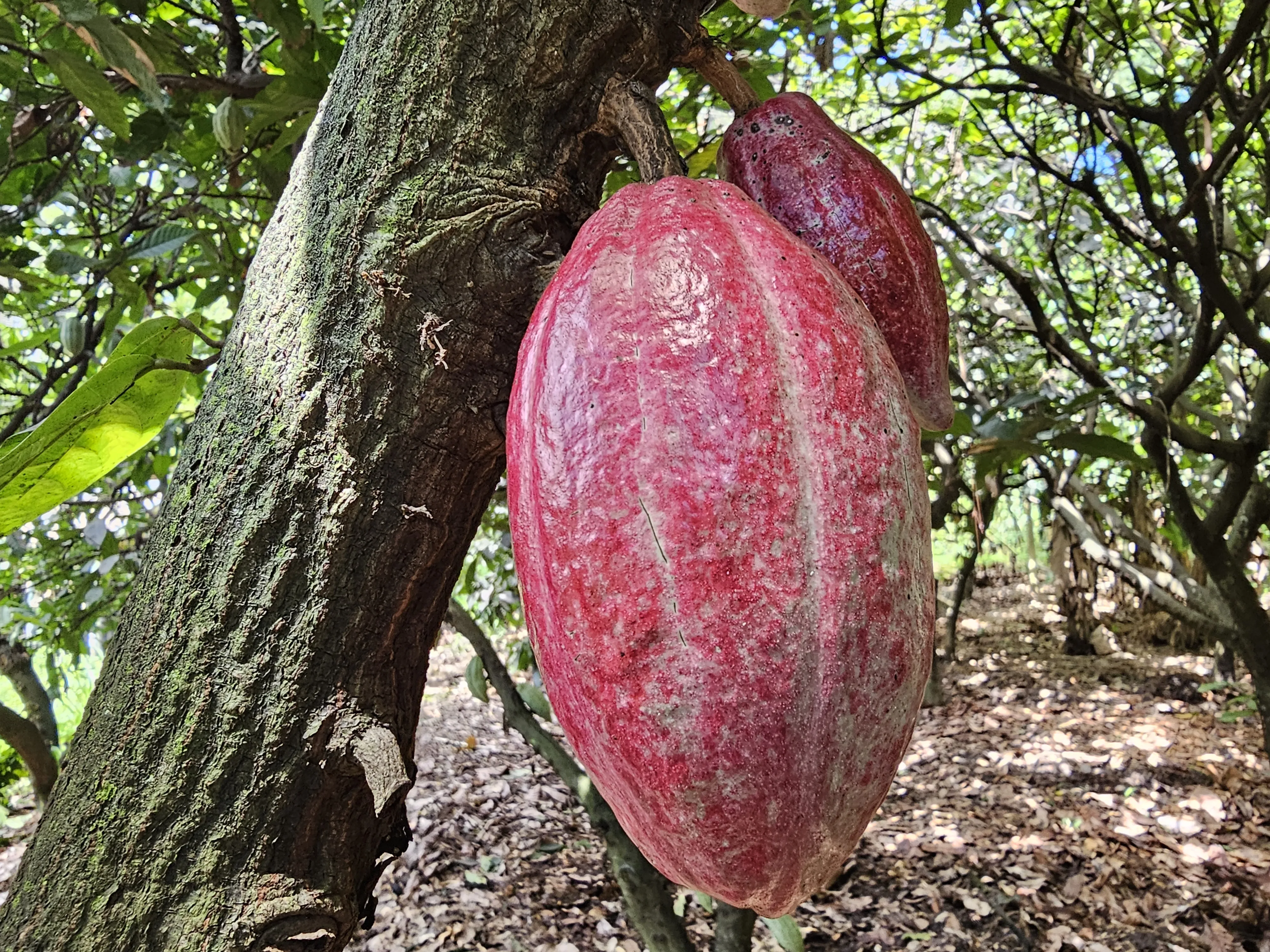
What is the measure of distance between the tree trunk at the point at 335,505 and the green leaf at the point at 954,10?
1.48 m

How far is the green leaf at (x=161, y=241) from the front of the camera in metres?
1.65

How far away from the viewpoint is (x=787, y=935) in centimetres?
169

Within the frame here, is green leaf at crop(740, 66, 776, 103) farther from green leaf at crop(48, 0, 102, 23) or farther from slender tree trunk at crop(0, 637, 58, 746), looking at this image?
slender tree trunk at crop(0, 637, 58, 746)

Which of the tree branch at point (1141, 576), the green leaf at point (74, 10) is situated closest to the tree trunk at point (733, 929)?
the green leaf at point (74, 10)

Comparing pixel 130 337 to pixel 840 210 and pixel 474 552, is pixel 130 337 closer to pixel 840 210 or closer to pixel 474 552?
pixel 840 210

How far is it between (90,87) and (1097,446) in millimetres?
A: 1663

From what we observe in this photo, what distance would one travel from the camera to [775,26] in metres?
2.43

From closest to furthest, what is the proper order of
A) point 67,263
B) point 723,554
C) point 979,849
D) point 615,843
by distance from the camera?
1. point 723,554
2. point 615,843
3. point 67,263
4. point 979,849

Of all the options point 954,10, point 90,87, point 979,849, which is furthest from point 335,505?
point 979,849

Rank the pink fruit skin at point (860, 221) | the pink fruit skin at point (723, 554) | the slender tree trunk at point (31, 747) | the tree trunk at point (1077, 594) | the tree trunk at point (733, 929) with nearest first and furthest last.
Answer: the pink fruit skin at point (723, 554) → the pink fruit skin at point (860, 221) → the tree trunk at point (733, 929) → the slender tree trunk at point (31, 747) → the tree trunk at point (1077, 594)

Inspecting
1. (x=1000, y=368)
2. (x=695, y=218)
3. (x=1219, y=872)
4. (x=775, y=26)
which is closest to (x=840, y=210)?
(x=695, y=218)

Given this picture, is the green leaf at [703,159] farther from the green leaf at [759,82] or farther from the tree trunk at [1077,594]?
the tree trunk at [1077,594]

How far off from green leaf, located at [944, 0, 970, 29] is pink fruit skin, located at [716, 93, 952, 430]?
1.39 meters

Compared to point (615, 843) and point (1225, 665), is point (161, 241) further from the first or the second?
point (1225, 665)
